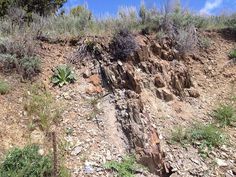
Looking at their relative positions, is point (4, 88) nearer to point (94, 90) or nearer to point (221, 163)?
point (94, 90)

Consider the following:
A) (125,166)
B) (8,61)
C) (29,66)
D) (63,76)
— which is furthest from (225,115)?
(8,61)

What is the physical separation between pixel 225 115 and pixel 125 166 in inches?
94.7

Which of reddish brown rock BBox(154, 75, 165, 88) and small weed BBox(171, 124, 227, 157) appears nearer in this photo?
small weed BBox(171, 124, 227, 157)

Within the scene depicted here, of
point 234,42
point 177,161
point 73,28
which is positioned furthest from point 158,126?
point 234,42

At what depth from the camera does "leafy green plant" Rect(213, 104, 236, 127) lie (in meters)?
6.06

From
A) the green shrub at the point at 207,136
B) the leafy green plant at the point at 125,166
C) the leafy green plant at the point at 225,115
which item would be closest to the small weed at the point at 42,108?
the leafy green plant at the point at 125,166

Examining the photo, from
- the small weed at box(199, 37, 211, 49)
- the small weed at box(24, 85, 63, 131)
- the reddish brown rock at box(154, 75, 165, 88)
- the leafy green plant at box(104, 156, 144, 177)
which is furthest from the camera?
the small weed at box(199, 37, 211, 49)

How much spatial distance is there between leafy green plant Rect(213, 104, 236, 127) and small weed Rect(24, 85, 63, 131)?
2791 mm

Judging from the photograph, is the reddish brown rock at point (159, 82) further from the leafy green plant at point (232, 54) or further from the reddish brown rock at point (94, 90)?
the leafy green plant at point (232, 54)

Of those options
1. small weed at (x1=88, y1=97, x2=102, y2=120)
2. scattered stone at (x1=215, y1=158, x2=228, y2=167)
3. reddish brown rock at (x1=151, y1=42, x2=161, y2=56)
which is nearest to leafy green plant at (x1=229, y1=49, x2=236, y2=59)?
reddish brown rock at (x1=151, y1=42, x2=161, y2=56)

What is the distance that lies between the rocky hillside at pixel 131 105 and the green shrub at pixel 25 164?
298mm

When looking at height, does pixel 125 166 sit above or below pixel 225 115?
below

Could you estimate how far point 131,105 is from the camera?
5367 millimetres

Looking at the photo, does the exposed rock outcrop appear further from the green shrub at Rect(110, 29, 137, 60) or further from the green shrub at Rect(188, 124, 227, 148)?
the green shrub at Rect(188, 124, 227, 148)
